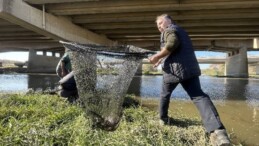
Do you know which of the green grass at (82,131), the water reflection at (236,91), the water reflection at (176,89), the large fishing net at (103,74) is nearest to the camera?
the green grass at (82,131)

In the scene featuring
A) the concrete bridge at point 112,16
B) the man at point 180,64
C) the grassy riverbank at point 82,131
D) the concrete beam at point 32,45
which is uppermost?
the concrete bridge at point 112,16

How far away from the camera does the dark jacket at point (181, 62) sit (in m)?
4.80

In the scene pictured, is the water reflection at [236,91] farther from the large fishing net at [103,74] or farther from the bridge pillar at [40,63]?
the bridge pillar at [40,63]

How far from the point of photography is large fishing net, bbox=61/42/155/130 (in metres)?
4.79

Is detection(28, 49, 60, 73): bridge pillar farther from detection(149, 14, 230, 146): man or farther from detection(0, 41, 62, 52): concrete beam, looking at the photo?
detection(149, 14, 230, 146): man

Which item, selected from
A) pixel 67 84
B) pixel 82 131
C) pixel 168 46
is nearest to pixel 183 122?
pixel 168 46

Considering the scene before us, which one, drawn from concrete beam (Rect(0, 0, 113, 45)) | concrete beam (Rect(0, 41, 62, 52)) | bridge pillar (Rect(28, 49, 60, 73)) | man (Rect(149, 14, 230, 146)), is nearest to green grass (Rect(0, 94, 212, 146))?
man (Rect(149, 14, 230, 146))

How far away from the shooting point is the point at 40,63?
44219mm

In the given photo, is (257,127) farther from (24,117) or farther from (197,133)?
(24,117)

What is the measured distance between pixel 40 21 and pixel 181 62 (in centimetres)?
1348

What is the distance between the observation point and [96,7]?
1620cm

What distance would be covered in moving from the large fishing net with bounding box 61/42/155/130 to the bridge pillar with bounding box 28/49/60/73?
39267 millimetres

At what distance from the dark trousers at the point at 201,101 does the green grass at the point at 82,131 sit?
0.94 feet

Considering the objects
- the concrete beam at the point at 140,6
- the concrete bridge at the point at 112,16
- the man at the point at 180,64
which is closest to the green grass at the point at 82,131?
the man at the point at 180,64
